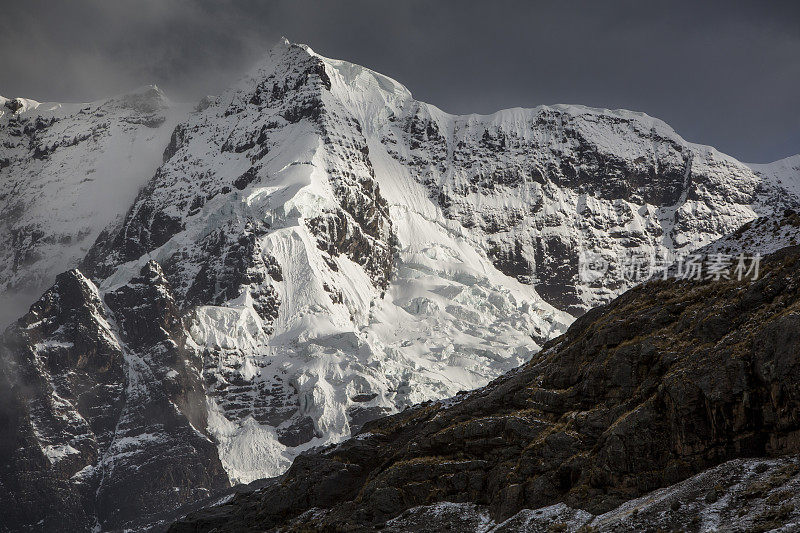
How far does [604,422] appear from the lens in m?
49.8

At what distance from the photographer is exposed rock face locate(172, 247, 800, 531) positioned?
1705 inches

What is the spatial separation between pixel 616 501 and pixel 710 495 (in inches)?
240

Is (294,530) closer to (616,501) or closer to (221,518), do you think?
(221,518)

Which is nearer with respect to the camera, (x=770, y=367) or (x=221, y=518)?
(x=770, y=367)

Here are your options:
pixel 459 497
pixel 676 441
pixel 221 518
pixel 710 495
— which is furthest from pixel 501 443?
pixel 221 518

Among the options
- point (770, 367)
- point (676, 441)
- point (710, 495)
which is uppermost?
point (770, 367)

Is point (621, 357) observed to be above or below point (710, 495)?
above

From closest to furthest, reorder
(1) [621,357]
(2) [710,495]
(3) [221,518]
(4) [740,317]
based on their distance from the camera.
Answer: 1. (2) [710,495]
2. (4) [740,317]
3. (1) [621,357]
4. (3) [221,518]

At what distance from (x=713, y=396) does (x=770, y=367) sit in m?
3.43

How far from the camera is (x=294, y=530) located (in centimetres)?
6034

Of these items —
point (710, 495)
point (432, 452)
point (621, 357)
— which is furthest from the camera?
point (432, 452)

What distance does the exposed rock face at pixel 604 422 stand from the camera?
43.3 m

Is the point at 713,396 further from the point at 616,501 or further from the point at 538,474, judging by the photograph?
the point at 538,474

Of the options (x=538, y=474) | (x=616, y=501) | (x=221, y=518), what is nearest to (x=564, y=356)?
(x=538, y=474)
